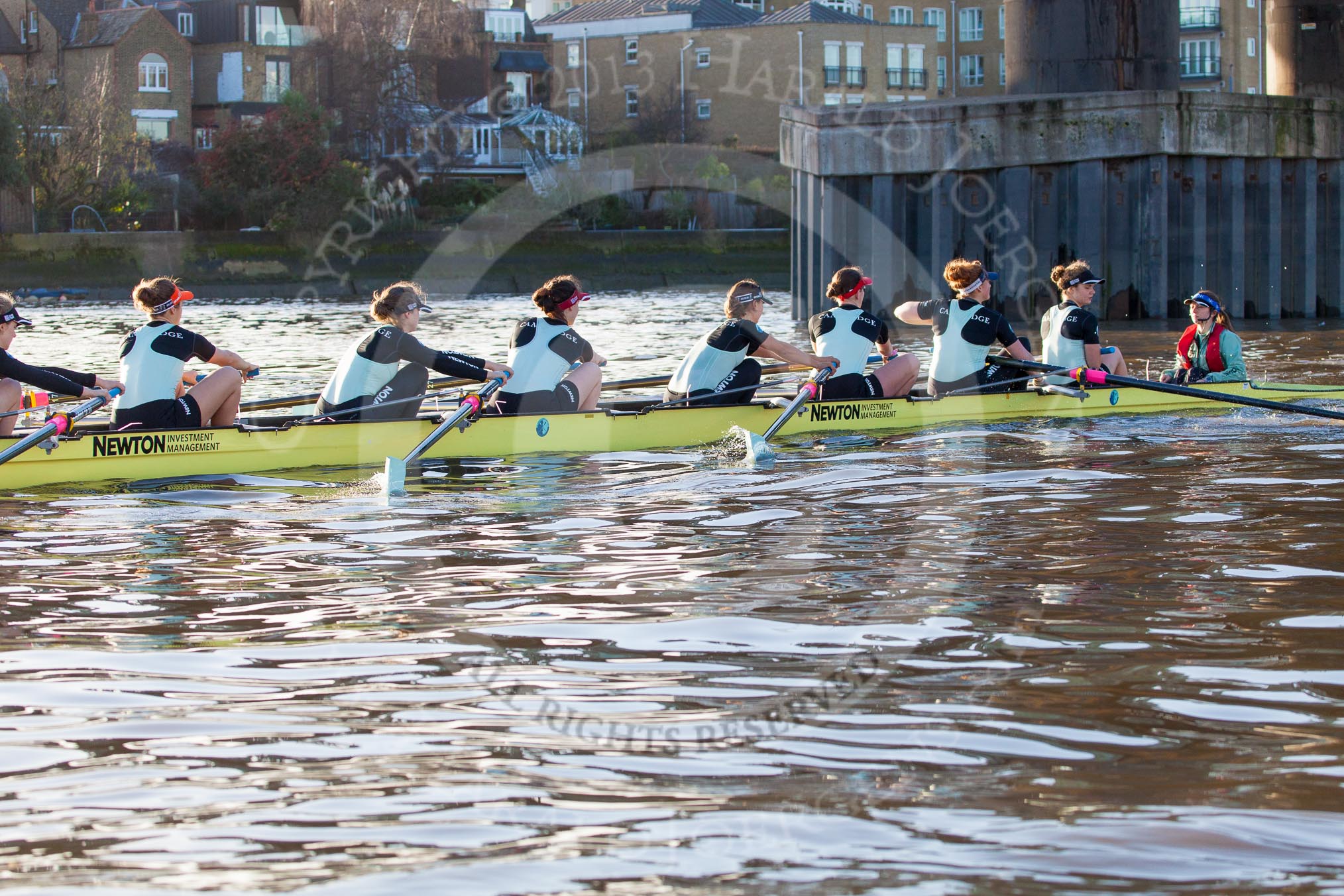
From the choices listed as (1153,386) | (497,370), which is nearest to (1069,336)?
(1153,386)

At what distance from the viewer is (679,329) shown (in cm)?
2945

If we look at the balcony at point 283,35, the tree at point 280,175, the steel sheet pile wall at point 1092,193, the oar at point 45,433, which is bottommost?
the oar at point 45,433

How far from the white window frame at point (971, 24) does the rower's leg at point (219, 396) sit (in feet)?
225

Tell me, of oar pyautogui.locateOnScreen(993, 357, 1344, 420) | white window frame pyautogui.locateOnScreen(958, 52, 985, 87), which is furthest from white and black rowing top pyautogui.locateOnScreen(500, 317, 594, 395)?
white window frame pyautogui.locateOnScreen(958, 52, 985, 87)

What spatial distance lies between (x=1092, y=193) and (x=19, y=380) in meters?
18.0

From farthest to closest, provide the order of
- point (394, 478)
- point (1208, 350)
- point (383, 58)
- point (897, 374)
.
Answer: point (383, 58) < point (1208, 350) < point (897, 374) < point (394, 478)

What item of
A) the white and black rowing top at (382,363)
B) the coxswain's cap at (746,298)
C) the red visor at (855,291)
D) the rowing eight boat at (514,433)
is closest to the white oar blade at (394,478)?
the white and black rowing top at (382,363)

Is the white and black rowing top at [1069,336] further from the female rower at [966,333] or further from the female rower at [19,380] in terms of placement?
the female rower at [19,380]

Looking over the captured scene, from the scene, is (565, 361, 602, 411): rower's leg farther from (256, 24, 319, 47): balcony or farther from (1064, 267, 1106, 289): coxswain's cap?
(256, 24, 319, 47): balcony

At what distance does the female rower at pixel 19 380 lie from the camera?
1048cm

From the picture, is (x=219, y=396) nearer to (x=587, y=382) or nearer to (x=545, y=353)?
(x=545, y=353)

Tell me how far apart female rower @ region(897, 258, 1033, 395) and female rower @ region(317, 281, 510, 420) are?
387 centimetres

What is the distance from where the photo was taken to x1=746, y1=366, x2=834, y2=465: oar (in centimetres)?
1170

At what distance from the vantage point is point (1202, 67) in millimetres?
70938
